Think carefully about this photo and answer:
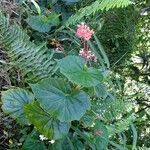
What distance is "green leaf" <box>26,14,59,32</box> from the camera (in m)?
1.47

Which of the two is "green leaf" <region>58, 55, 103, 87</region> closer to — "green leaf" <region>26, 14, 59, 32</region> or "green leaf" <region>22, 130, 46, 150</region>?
"green leaf" <region>22, 130, 46, 150</region>

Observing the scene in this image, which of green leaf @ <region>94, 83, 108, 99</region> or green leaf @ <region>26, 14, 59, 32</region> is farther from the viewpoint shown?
green leaf @ <region>26, 14, 59, 32</region>

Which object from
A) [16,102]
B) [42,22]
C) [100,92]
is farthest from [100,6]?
[16,102]

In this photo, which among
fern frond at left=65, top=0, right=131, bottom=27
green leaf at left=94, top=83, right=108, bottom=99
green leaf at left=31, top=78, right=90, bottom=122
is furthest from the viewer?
fern frond at left=65, top=0, right=131, bottom=27

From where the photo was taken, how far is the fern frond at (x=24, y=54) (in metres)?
1.25

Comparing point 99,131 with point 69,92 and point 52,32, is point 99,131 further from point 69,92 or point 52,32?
point 52,32

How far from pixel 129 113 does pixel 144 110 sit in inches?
18.9

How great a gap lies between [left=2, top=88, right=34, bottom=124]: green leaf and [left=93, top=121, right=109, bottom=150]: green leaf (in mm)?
213

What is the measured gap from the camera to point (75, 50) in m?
1.48

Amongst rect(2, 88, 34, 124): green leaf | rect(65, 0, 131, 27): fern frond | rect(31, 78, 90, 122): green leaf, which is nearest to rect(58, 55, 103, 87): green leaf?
rect(31, 78, 90, 122): green leaf

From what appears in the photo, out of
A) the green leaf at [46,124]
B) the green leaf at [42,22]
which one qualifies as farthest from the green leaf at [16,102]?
the green leaf at [42,22]

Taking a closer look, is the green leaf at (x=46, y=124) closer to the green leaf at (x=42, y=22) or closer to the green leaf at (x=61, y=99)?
the green leaf at (x=61, y=99)

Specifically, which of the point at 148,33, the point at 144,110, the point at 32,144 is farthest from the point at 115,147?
the point at 148,33

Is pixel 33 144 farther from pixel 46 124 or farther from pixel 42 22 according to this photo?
pixel 42 22
